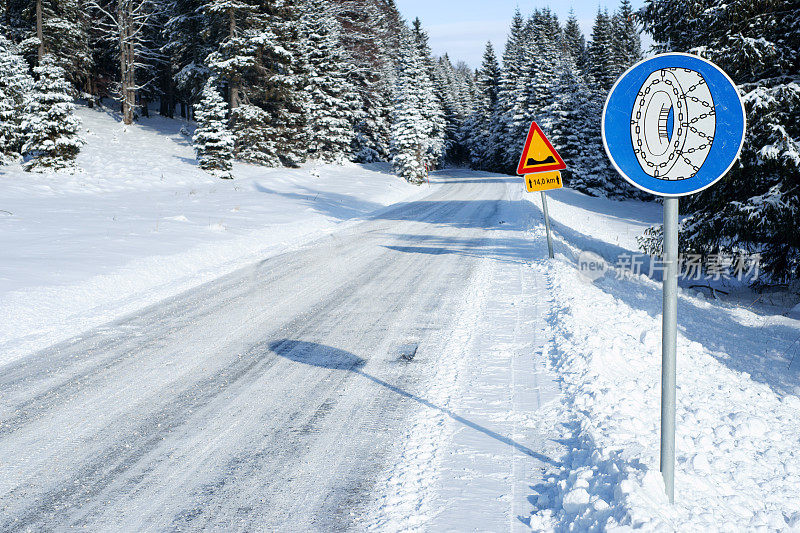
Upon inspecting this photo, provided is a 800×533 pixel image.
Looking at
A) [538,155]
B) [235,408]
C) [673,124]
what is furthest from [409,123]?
[673,124]

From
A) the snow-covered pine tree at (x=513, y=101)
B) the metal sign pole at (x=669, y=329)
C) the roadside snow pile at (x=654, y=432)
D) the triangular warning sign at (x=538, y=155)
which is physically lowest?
the roadside snow pile at (x=654, y=432)

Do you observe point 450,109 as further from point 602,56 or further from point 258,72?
point 258,72

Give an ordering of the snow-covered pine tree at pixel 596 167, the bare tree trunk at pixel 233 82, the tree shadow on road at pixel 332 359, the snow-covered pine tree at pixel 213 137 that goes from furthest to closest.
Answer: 1. the snow-covered pine tree at pixel 596 167
2. the bare tree trunk at pixel 233 82
3. the snow-covered pine tree at pixel 213 137
4. the tree shadow on road at pixel 332 359

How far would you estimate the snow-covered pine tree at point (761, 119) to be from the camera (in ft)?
31.6

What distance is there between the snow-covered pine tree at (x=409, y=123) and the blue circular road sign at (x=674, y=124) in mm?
39804

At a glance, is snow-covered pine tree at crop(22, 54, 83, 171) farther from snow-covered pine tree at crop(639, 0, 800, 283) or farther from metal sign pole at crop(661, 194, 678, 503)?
metal sign pole at crop(661, 194, 678, 503)

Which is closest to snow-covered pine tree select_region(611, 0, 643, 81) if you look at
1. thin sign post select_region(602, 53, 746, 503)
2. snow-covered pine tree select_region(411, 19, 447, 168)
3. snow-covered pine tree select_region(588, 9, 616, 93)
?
snow-covered pine tree select_region(588, 9, 616, 93)

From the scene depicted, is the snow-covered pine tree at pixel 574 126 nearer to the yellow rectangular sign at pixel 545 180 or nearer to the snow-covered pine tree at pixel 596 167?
the snow-covered pine tree at pixel 596 167

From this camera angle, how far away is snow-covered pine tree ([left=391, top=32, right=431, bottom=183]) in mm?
42625

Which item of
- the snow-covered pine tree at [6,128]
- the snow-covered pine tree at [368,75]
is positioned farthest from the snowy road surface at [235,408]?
the snow-covered pine tree at [368,75]

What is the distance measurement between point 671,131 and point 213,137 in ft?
92.0

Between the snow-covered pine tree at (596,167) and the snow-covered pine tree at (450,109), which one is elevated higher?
the snow-covered pine tree at (450,109)

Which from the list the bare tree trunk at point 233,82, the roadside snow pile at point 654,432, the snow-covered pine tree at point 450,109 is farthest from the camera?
the snow-covered pine tree at point 450,109

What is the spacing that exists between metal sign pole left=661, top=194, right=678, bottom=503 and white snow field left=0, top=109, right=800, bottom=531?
1.03 feet
